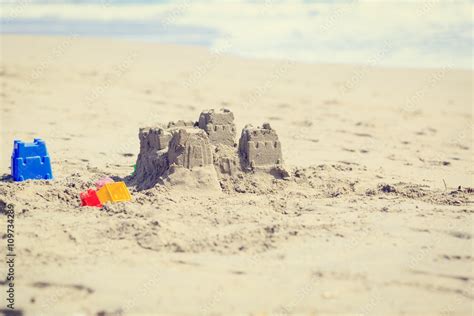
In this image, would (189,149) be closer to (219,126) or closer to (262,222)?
(219,126)

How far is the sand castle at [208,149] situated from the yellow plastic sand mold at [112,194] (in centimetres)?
44

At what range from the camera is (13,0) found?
26953 mm

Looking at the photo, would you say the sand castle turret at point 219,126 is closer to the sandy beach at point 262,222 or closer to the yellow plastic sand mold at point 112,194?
the sandy beach at point 262,222

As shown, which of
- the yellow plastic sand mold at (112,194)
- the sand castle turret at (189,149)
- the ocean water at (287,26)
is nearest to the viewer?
the yellow plastic sand mold at (112,194)

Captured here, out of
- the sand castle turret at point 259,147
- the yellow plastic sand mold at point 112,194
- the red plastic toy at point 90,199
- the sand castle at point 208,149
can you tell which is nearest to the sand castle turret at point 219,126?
the sand castle at point 208,149

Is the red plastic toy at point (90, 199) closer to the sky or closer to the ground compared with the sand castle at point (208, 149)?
closer to the ground

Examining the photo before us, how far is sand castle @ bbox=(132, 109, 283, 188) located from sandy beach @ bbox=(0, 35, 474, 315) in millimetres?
195

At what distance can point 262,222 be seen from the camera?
5.44 m

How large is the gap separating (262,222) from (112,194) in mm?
1384

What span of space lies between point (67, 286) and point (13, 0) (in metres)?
24.8

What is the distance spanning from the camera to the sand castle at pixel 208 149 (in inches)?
242

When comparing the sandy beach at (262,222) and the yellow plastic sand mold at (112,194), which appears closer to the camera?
the sandy beach at (262,222)

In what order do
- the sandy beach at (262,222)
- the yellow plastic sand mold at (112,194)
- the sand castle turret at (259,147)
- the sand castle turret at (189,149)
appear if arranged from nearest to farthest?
the sandy beach at (262,222) → the yellow plastic sand mold at (112,194) → the sand castle turret at (189,149) → the sand castle turret at (259,147)

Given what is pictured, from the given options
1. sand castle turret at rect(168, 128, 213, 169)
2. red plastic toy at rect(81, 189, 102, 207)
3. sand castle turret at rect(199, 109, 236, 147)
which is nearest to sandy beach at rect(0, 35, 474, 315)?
red plastic toy at rect(81, 189, 102, 207)
